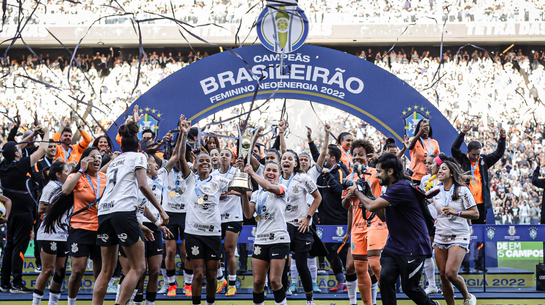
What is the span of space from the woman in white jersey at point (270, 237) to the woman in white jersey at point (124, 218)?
1150mm

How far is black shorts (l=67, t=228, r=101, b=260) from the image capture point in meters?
6.67

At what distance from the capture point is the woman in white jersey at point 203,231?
22.9 feet

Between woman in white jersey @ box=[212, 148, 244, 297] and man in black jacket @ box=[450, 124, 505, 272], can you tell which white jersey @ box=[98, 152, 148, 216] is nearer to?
woman in white jersey @ box=[212, 148, 244, 297]

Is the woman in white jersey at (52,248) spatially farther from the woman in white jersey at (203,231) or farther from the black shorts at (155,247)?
the woman in white jersey at (203,231)

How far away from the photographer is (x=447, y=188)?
7.25 metres

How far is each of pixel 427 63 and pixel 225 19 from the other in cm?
809

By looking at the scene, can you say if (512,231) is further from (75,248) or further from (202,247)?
(75,248)

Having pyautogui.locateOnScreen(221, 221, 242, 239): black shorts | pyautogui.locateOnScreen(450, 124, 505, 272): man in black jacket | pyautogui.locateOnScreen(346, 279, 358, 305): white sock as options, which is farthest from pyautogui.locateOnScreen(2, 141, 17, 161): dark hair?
pyautogui.locateOnScreen(450, 124, 505, 272): man in black jacket

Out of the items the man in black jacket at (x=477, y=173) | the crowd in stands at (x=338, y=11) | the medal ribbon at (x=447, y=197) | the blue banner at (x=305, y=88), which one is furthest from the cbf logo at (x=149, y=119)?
the crowd in stands at (x=338, y=11)

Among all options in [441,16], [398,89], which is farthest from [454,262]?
[441,16]

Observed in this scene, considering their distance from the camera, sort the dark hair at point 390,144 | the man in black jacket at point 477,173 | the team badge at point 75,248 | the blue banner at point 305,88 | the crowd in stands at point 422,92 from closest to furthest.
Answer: the team badge at point 75,248 < the dark hair at point 390,144 < the man in black jacket at point 477,173 < the blue banner at point 305,88 < the crowd in stands at point 422,92

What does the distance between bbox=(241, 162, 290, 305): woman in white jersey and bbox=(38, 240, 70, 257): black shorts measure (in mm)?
2320

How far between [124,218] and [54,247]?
64.6 inches

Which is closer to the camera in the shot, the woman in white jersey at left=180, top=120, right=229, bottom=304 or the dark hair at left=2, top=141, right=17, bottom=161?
the woman in white jersey at left=180, top=120, right=229, bottom=304
